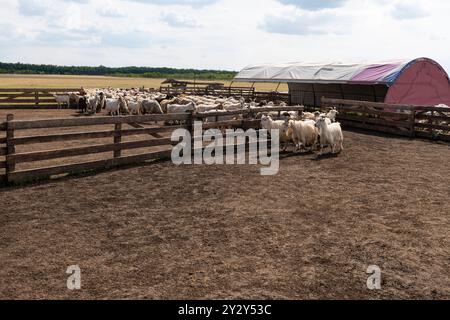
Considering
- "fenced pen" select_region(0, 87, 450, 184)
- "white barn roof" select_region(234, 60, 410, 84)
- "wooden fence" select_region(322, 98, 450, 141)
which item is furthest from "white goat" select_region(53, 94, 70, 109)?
"wooden fence" select_region(322, 98, 450, 141)

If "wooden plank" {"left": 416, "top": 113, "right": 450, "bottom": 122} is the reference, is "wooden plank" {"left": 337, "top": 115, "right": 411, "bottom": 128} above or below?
below

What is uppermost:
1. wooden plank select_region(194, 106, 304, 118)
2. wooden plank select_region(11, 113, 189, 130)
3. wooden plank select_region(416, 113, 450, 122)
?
wooden plank select_region(194, 106, 304, 118)

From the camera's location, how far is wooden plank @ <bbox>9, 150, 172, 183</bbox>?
8.83m

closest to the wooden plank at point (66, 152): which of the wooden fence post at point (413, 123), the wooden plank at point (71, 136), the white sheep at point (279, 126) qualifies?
the wooden plank at point (71, 136)

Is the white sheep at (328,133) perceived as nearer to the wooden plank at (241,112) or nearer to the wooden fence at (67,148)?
the wooden plank at (241,112)

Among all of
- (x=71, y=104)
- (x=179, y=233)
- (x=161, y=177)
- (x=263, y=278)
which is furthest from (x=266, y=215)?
(x=71, y=104)

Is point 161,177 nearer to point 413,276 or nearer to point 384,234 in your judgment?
point 384,234

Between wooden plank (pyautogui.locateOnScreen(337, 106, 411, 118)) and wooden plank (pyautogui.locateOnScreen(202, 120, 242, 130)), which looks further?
wooden plank (pyautogui.locateOnScreen(337, 106, 411, 118))

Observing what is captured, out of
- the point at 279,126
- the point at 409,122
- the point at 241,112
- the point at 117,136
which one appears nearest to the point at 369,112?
the point at 409,122

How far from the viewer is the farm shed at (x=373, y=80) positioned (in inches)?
899

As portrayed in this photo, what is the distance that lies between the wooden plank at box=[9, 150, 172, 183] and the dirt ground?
409 millimetres

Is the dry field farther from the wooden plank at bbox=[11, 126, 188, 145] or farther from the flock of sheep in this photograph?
the flock of sheep

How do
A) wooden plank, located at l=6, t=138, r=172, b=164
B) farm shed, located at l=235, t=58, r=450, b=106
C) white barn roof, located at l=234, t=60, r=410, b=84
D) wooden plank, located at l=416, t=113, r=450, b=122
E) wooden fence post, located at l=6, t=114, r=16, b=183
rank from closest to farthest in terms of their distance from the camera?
wooden fence post, located at l=6, t=114, r=16, b=183, wooden plank, located at l=6, t=138, r=172, b=164, wooden plank, located at l=416, t=113, r=450, b=122, farm shed, located at l=235, t=58, r=450, b=106, white barn roof, located at l=234, t=60, r=410, b=84

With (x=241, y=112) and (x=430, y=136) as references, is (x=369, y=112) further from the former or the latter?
(x=241, y=112)
